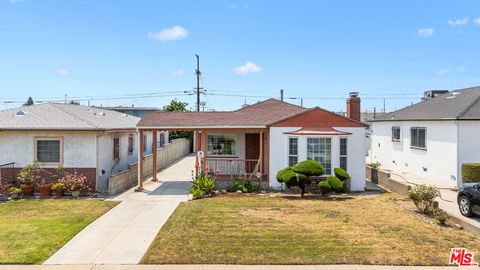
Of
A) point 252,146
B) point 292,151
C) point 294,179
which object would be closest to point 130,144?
point 252,146

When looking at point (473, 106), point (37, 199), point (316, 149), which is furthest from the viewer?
point (473, 106)

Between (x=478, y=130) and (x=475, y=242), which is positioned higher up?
(x=478, y=130)

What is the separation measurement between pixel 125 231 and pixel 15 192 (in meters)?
8.07

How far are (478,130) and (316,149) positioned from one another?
821 centimetres

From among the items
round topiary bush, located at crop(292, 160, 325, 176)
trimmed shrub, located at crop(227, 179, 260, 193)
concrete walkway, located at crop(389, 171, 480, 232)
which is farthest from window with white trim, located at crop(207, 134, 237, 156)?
concrete walkway, located at crop(389, 171, 480, 232)

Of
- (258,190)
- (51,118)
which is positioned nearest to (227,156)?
(258,190)

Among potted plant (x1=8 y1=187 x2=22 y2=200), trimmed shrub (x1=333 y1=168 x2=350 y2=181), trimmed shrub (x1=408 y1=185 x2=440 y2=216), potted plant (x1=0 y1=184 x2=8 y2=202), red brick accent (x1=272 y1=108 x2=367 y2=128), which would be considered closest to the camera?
trimmed shrub (x1=408 y1=185 x2=440 y2=216)

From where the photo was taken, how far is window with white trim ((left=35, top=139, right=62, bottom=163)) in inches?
651

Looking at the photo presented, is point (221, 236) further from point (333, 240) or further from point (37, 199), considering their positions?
point (37, 199)

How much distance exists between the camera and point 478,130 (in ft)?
56.6

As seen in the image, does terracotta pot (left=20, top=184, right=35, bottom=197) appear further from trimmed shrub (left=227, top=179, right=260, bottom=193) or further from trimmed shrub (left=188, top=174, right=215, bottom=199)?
trimmed shrub (left=227, top=179, right=260, bottom=193)

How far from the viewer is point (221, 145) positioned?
20.1 metres

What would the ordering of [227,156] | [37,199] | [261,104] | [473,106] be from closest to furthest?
[37,199] < [473,106] < [227,156] < [261,104]

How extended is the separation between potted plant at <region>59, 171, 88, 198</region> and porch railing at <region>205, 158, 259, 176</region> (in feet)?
20.8
